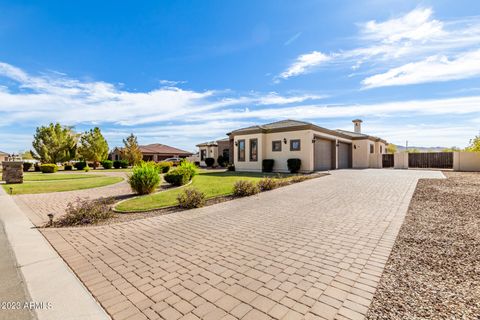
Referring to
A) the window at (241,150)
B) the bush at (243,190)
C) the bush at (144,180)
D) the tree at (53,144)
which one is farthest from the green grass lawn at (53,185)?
the tree at (53,144)

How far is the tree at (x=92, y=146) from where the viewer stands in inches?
1219

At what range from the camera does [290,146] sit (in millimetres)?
20000

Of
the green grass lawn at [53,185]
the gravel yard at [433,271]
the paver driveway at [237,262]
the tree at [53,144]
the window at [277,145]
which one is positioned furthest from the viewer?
the tree at [53,144]

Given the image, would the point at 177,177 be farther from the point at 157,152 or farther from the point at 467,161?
the point at 157,152

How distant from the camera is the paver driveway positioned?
2506mm

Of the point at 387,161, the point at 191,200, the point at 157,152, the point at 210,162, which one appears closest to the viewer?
the point at 191,200

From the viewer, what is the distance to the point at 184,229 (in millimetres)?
5438

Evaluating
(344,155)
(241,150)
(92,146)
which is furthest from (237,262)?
(92,146)

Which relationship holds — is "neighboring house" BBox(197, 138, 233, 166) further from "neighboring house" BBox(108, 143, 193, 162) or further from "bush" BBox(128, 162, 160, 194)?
"bush" BBox(128, 162, 160, 194)

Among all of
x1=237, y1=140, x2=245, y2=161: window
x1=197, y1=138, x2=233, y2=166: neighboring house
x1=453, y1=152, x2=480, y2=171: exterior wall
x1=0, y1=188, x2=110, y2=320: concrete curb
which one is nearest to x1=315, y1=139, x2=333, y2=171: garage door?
x1=237, y1=140, x2=245, y2=161: window

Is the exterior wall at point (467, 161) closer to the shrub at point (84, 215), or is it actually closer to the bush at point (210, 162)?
the bush at point (210, 162)

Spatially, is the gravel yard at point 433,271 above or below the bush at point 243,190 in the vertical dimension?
below

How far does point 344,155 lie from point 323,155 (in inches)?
216

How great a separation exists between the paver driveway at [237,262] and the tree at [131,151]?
27.4m
